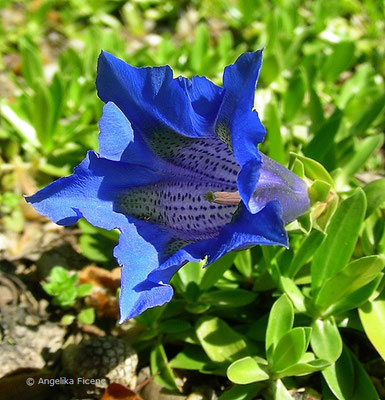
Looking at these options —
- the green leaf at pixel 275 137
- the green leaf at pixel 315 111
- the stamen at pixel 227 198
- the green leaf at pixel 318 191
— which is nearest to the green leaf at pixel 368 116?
the green leaf at pixel 315 111

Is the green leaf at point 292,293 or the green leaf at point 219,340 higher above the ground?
the green leaf at point 292,293

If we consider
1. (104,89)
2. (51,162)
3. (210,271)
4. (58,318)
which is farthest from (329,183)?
(51,162)

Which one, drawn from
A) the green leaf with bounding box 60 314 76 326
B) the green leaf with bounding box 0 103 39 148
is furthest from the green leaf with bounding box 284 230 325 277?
the green leaf with bounding box 0 103 39 148

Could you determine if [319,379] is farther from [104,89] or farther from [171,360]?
[104,89]

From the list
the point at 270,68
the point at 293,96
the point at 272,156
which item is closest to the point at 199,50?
the point at 270,68

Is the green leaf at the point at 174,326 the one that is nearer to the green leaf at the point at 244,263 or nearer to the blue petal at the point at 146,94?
the green leaf at the point at 244,263

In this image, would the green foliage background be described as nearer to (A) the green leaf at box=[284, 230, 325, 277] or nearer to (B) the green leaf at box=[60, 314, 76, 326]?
(A) the green leaf at box=[284, 230, 325, 277]

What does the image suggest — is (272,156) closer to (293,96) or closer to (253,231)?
(293,96)
